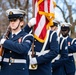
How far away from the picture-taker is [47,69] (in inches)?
264

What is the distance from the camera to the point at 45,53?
21.6ft

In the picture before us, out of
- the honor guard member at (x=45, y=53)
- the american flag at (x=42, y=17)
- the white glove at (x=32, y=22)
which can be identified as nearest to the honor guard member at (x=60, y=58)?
the american flag at (x=42, y=17)

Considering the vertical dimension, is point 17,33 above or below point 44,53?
above

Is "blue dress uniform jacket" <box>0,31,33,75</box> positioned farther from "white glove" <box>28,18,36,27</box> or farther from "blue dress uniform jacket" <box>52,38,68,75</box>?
"blue dress uniform jacket" <box>52,38,68,75</box>

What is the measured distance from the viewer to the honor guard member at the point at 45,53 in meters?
6.49

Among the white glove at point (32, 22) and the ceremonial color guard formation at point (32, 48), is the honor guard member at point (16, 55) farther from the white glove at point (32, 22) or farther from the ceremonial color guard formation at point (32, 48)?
the white glove at point (32, 22)

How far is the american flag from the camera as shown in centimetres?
679

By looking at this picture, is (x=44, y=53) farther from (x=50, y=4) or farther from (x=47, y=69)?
(x=50, y=4)

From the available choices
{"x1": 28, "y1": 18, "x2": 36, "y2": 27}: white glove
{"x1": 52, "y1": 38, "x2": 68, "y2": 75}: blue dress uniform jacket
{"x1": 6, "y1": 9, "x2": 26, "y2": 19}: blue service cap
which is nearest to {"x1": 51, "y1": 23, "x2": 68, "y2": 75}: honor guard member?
{"x1": 52, "y1": 38, "x2": 68, "y2": 75}: blue dress uniform jacket

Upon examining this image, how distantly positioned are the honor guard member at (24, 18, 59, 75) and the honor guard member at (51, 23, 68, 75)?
3.43 feet

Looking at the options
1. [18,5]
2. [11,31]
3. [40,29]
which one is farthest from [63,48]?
[18,5]

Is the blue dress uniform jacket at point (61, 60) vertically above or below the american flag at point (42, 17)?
below

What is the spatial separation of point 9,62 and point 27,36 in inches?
18.3

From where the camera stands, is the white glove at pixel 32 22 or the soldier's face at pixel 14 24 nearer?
the soldier's face at pixel 14 24
